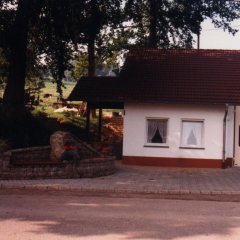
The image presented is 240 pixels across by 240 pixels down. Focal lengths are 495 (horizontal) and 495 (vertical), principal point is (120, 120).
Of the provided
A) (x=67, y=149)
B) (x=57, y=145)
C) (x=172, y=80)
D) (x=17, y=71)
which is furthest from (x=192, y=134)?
(x=17, y=71)

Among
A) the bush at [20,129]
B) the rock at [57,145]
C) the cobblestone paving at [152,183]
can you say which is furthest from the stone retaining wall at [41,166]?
the bush at [20,129]

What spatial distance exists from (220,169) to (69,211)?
12.8m

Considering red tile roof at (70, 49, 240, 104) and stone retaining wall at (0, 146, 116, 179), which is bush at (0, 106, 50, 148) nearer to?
red tile roof at (70, 49, 240, 104)

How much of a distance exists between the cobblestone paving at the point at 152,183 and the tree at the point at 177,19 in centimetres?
1305

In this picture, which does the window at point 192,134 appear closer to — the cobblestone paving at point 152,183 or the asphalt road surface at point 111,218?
the cobblestone paving at point 152,183

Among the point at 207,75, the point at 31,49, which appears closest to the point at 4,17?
the point at 31,49

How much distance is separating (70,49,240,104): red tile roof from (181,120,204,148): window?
1.28m

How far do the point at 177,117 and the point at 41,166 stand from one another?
868 centimetres

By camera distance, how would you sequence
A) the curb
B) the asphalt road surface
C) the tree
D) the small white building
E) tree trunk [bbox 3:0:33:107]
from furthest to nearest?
the tree
the small white building
tree trunk [bbox 3:0:33:107]
the curb
the asphalt road surface

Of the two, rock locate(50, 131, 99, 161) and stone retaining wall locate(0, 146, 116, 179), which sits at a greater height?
rock locate(50, 131, 99, 161)

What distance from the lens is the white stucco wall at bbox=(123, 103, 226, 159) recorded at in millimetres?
23703

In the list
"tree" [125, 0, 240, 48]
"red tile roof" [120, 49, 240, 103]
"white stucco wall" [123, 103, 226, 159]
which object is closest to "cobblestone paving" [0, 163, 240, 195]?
"white stucco wall" [123, 103, 226, 159]

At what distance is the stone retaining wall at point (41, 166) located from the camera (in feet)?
57.1

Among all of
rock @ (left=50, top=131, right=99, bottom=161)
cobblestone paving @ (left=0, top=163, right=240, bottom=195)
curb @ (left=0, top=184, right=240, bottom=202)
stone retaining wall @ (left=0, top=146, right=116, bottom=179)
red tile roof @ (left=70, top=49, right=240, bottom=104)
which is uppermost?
red tile roof @ (left=70, top=49, right=240, bottom=104)
